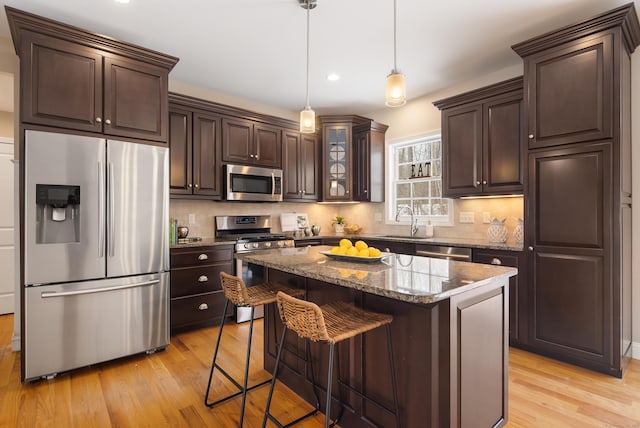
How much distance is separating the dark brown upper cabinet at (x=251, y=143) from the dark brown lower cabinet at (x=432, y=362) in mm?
2567

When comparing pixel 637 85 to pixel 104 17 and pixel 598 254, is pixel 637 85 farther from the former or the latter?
pixel 104 17

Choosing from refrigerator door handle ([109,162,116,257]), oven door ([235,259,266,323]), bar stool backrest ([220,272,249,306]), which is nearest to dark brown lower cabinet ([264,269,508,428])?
bar stool backrest ([220,272,249,306])

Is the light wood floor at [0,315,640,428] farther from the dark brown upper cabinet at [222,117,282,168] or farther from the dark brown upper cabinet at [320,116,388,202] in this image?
the dark brown upper cabinet at [320,116,388,202]

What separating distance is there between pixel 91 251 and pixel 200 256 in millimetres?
1087

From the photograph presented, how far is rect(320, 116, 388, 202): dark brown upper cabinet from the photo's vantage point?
4.81 meters

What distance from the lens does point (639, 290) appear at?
2760mm

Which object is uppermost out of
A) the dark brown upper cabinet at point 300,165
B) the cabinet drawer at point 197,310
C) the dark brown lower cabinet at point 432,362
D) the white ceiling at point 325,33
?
the white ceiling at point 325,33

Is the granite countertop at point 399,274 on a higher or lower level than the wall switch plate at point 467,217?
lower

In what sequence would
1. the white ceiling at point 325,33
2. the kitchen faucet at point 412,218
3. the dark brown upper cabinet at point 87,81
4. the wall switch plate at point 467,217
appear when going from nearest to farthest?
the dark brown upper cabinet at point 87,81 < the white ceiling at point 325,33 < the wall switch plate at point 467,217 < the kitchen faucet at point 412,218

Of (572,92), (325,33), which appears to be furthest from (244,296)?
(572,92)

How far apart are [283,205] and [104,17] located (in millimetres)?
2920

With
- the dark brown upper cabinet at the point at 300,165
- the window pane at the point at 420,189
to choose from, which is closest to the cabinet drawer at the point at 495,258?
the window pane at the point at 420,189

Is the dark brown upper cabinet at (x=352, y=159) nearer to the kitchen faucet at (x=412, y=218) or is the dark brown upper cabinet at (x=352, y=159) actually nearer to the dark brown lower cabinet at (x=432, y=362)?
the kitchen faucet at (x=412, y=218)

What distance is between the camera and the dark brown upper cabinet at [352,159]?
481cm
